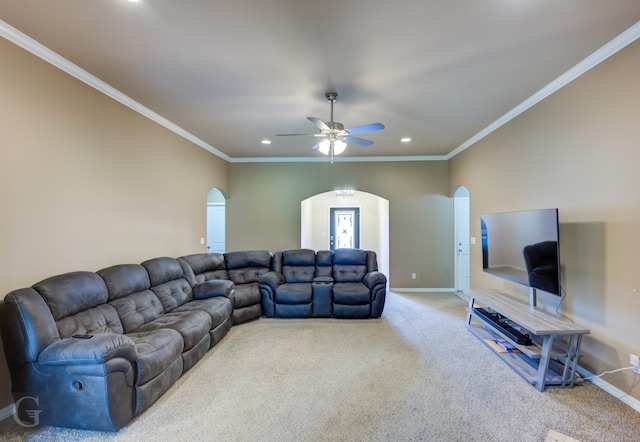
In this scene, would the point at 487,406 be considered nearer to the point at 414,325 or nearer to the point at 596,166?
the point at 414,325

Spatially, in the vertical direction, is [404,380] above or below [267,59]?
below

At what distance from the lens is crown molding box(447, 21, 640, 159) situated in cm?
219

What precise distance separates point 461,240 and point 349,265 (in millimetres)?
2763

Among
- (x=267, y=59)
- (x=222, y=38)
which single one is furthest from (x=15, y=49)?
(x=267, y=59)

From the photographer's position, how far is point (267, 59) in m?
2.53

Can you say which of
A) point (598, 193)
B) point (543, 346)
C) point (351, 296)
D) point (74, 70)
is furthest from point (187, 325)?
point (598, 193)

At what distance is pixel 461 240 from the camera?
6.07 metres

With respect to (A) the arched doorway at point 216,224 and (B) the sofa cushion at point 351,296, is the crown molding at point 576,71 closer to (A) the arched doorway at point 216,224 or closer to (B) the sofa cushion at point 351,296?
(B) the sofa cushion at point 351,296

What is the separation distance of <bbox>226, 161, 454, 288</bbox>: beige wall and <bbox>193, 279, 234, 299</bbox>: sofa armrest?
2504 mm

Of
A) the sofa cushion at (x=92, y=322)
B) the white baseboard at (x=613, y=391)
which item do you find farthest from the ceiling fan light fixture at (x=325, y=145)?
the white baseboard at (x=613, y=391)

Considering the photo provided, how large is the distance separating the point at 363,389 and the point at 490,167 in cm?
378

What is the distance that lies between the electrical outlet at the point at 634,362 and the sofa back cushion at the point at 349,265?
318cm

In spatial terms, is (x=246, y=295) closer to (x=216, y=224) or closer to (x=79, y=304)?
(x=79, y=304)

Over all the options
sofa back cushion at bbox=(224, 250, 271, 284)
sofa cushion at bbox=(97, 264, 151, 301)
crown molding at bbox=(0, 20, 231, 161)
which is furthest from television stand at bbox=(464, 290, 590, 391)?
crown molding at bbox=(0, 20, 231, 161)
